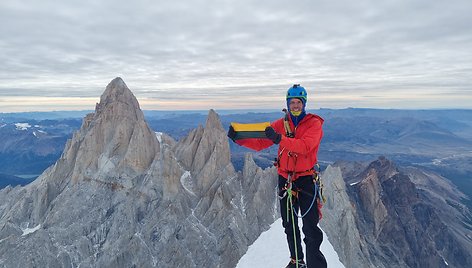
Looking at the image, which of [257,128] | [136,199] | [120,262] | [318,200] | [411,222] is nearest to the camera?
[257,128]

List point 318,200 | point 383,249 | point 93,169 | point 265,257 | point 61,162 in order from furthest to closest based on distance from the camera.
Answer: point 383,249 → point 61,162 → point 93,169 → point 265,257 → point 318,200

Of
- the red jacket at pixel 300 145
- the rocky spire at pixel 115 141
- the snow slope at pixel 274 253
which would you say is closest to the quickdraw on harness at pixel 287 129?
the red jacket at pixel 300 145

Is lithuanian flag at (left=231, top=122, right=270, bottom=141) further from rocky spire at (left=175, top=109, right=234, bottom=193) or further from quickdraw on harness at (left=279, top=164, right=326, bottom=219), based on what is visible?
rocky spire at (left=175, top=109, right=234, bottom=193)

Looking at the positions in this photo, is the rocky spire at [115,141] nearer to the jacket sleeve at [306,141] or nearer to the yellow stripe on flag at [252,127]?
the yellow stripe on flag at [252,127]

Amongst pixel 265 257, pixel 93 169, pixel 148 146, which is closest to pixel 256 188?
pixel 148 146

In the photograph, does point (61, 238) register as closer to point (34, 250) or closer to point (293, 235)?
point (34, 250)

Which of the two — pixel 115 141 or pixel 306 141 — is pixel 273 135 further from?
pixel 115 141

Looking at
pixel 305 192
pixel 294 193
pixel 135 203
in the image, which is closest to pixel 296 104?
pixel 305 192
